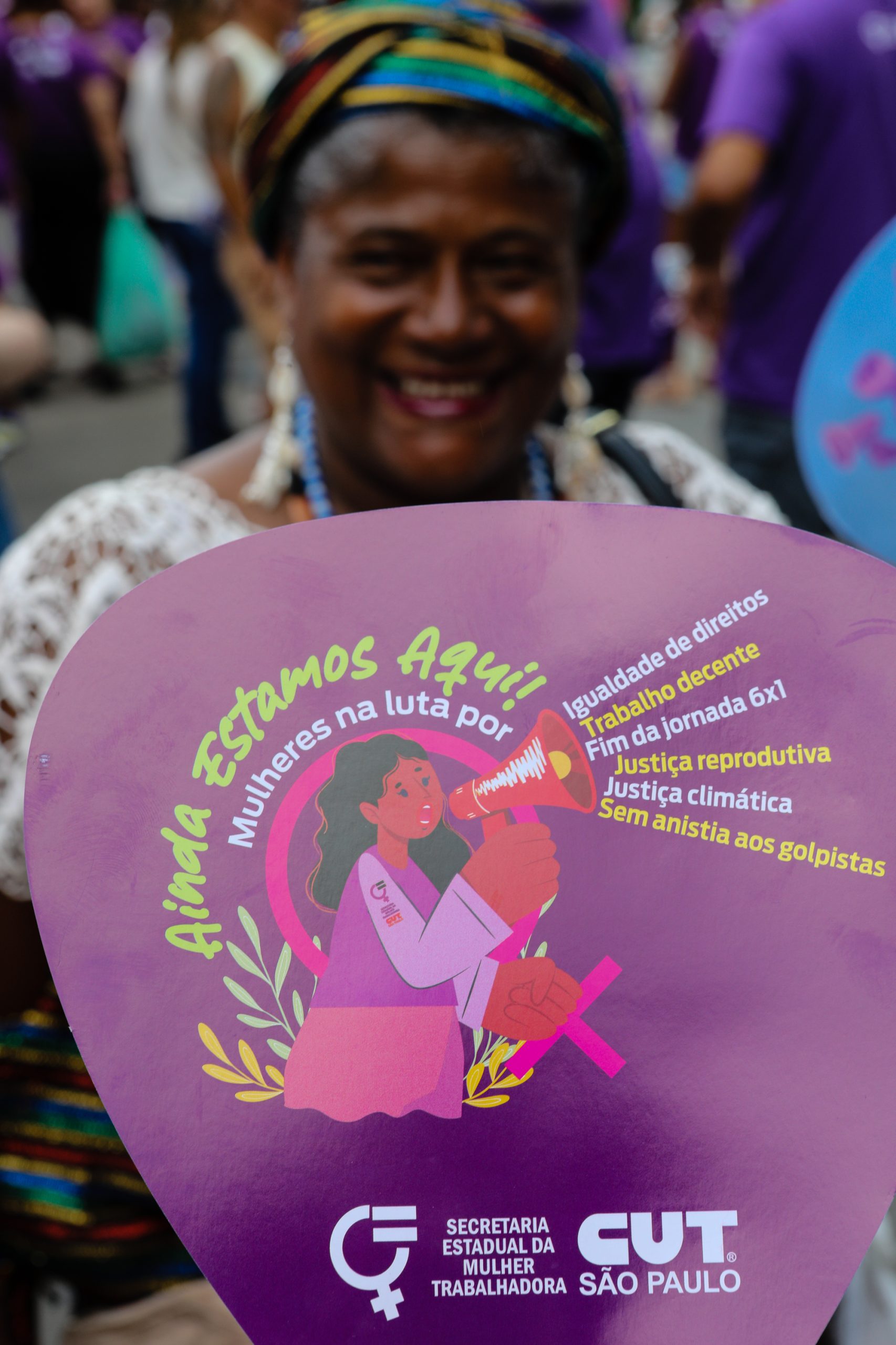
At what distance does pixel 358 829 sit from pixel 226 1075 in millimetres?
145

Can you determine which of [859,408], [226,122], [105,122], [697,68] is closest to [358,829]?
[859,408]

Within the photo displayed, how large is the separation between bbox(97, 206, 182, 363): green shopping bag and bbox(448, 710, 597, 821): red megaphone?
470cm

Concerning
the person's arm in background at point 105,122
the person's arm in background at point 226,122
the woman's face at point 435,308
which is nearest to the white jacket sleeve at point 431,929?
the woman's face at point 435,308

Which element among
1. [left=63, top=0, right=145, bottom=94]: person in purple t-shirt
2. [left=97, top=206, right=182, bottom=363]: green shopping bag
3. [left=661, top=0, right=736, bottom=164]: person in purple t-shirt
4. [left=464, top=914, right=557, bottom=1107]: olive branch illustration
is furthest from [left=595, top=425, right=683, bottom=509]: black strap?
[left=63, top=0, right=145, bottom=94]: person in purple t-shirt

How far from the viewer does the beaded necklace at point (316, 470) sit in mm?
1325

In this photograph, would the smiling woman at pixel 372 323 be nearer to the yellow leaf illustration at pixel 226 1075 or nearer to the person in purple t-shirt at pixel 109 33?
the yellow leaf illustration at pixel 226 1075

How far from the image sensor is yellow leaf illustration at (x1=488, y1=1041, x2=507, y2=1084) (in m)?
0.72

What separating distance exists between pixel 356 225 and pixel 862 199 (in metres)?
1.44

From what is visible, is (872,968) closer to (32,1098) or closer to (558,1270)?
(558,1270)

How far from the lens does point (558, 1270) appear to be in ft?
2.30

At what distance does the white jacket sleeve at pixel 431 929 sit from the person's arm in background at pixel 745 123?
6.37 ft

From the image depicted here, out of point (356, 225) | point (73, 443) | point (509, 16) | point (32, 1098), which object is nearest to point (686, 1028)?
point (32, 1098)

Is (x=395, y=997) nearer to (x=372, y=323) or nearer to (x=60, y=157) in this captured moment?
(x=372, y=323)

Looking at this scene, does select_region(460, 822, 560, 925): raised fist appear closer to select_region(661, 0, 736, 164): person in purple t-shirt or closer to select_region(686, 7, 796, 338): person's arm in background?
select_region(686, 7, 796, 338): person's arm in background
